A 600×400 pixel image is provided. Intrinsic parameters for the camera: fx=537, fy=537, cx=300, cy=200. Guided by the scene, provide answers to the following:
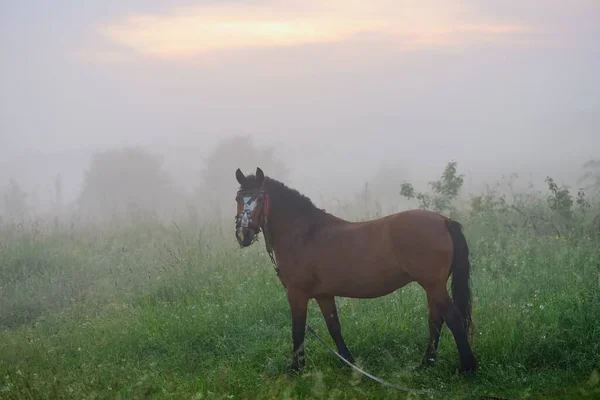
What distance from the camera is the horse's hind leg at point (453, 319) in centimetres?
491

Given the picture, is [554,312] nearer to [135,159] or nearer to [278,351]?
[278,351]

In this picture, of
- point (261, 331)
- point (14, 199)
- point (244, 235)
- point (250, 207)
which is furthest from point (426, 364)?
point (14, 199)

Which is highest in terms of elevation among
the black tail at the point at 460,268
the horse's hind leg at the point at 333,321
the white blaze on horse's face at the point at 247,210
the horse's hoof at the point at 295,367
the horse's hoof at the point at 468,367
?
the white blaze on horse's face at the point at 247,210

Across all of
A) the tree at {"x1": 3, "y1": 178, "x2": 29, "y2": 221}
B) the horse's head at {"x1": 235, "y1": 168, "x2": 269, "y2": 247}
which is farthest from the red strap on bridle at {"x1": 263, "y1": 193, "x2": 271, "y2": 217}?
the tree at {"x1": 3, "y1": 178, "x2": 29, "y2": 221}

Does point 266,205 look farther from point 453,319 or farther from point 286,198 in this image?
point 453,319

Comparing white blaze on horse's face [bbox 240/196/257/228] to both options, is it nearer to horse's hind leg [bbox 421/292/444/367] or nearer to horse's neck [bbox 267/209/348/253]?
horse's neck [bbox 267/209/348/253]

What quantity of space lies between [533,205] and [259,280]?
6698mm

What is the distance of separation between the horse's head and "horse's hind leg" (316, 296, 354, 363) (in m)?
1.00

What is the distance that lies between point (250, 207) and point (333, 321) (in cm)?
148

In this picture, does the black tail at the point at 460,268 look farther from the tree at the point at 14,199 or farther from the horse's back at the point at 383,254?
the tree at the point at 14,199

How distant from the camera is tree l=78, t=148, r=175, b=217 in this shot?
31188mm

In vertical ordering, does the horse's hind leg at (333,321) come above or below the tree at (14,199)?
below

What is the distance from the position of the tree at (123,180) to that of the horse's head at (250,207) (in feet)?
85.2

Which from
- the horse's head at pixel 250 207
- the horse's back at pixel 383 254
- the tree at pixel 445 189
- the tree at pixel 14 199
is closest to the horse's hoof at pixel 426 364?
the horse's back at pixel 383 254
